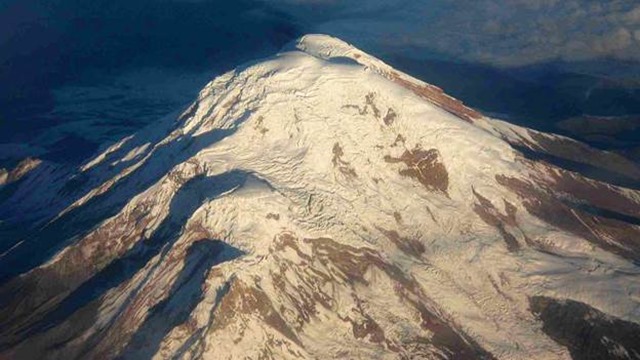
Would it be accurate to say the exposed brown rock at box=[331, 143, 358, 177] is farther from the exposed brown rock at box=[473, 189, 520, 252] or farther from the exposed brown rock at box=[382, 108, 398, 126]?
the exposed brown rock at box=[473, 189, 520, 252]

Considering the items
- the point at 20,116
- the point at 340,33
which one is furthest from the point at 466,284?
the point at 340,33

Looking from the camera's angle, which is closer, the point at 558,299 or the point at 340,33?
the point at 558,299

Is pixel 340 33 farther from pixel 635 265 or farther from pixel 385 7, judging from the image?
pixel 635 265

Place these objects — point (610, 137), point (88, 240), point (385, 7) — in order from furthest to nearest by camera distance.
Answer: point (385, 7) → point (610, 137) → point (88, 240)

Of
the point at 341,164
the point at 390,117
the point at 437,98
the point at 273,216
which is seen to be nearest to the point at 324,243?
the point at 273,216

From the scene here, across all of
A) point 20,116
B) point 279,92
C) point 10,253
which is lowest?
point 20,116

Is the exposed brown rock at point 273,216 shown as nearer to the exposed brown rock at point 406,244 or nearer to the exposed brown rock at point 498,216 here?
the exposed brown rock at point 406,244

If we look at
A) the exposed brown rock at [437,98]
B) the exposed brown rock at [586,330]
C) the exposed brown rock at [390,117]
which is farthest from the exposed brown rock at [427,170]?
the exposed brown rock at [586,330]

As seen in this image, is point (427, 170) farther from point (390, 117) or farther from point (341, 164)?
point (341, 164)
